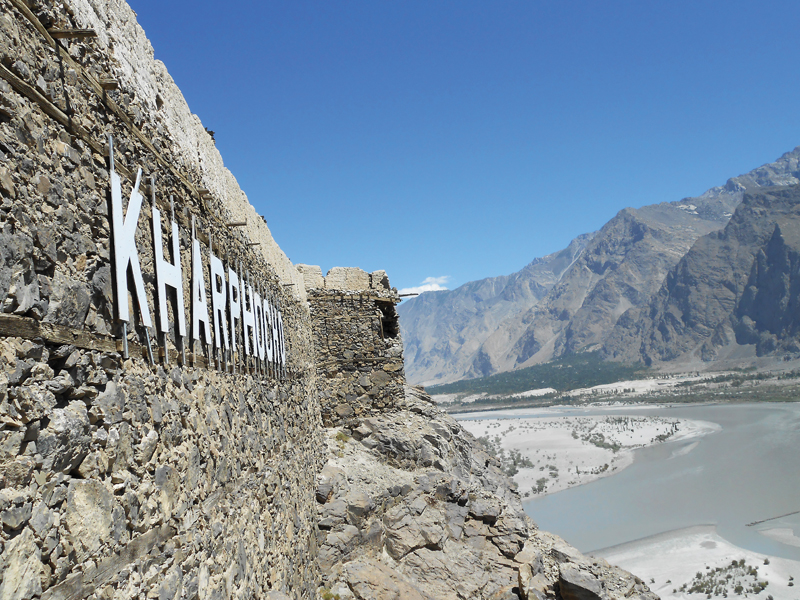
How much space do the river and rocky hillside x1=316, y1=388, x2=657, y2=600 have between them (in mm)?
21834

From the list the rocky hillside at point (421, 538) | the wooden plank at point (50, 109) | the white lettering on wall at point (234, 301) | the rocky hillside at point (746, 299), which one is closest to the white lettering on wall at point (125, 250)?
the wooden plank at point (50, 109)

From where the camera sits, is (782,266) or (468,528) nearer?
(468,528)

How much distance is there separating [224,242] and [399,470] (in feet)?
30.5

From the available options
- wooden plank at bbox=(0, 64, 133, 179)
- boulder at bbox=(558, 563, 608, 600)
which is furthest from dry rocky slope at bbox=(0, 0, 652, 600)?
boulder at bbox=(558, 563, 608, 600)

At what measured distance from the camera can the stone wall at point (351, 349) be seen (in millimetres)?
15844

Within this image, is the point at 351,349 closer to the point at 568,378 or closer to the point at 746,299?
the point at 568,378

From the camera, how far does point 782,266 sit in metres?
161

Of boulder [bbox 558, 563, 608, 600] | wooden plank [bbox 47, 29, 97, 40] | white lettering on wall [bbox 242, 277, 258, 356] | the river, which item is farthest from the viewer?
the river

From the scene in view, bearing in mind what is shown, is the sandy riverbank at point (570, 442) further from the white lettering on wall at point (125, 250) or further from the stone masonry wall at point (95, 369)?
the white lettering on wall at point (125, 250)

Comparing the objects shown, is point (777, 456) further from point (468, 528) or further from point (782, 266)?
point (782, 266)

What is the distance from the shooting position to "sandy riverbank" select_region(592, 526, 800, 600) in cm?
2381

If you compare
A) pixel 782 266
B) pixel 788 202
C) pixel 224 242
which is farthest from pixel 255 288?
pixel 788 202

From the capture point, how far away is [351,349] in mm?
16219

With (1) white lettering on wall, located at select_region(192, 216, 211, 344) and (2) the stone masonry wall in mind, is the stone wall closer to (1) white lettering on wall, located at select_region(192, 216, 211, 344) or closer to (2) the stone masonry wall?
(2) the stone masonry wall
